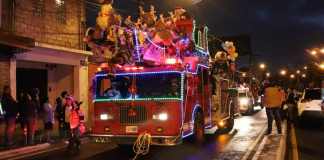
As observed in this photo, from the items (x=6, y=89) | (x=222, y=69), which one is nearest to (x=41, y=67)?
(x=6, y=89)

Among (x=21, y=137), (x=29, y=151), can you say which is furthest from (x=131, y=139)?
(x=21, y=137)

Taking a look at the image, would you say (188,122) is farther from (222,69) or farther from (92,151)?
(222,69)

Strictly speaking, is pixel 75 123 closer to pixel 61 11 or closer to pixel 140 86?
pixel 140 86

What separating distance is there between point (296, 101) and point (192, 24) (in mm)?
12434

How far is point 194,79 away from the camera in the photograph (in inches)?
552

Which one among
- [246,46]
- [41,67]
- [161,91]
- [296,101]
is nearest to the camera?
[161,91]

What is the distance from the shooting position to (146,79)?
13.0 m

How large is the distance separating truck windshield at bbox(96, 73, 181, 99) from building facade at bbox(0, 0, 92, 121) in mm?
4870

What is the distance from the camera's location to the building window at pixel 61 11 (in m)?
22.8

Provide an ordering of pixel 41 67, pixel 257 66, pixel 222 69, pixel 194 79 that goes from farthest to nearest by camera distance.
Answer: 1. pixel 257 66
2. pixel 41 67
3. pixel 222 69
4. pixel 194 79

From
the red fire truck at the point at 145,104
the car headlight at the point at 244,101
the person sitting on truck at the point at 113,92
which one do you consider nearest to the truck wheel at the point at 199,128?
the red fire truck at the point at 145,104

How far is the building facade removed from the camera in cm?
1920

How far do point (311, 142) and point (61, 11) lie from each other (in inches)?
516

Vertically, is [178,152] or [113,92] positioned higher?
[113,92]
